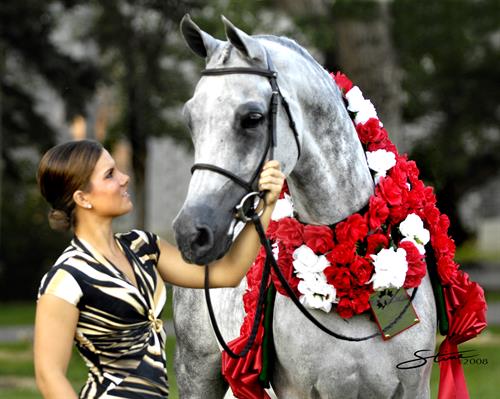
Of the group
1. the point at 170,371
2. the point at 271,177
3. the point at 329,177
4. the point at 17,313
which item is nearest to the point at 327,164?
the point at 329,177

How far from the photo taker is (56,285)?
325cm

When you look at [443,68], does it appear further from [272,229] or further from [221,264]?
[221,264]

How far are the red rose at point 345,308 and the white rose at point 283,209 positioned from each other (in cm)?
43

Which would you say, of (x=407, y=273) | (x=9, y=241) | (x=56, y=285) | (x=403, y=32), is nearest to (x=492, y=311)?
(x=403, y=32)

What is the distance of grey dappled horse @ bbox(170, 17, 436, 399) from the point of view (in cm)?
345

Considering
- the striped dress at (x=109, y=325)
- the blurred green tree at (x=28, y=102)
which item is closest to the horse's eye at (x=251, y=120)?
the striped dress at (x=109, y=325)

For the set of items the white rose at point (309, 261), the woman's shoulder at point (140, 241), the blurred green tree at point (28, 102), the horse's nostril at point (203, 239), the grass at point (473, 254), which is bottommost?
the horse's nostril at point (203, 239)

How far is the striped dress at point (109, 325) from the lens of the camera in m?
3.27

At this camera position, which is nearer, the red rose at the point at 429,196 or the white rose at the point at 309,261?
the white rose at the point at 309,261

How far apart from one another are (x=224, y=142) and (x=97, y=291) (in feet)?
2.07

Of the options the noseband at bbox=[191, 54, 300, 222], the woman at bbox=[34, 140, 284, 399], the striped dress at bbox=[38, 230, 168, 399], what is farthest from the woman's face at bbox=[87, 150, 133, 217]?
the noseband at bbox=[191, 54, 300, 222]

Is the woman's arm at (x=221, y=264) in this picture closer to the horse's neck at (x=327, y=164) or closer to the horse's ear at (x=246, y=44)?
the horse's neck at (x=327, y=164)

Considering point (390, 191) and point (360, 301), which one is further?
point (390, 191)

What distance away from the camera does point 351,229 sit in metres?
4.02
